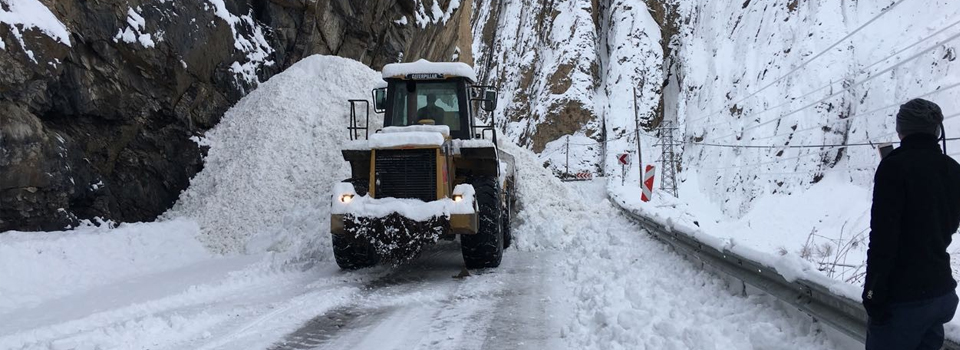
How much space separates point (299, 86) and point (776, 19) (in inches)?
1785

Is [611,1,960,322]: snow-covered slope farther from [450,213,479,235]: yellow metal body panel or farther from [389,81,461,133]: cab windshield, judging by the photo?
[450,213,479,235]: yellow metal body panel

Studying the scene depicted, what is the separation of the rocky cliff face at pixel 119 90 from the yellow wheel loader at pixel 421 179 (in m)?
4.28

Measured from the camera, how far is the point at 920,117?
272 cm

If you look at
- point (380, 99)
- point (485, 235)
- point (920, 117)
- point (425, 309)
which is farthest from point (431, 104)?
point (920, 117)

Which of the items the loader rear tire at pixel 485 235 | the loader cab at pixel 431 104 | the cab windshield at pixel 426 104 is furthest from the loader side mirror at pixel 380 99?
the loader rear tire at pixel 485 235

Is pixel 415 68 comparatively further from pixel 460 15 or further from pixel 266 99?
pixel 460 15

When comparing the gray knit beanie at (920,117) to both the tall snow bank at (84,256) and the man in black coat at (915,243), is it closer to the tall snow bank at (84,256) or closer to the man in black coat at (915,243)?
the man in black coat at (915,243)

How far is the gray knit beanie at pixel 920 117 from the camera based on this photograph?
2707 millimetres

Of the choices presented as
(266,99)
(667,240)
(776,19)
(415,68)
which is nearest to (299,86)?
(266,99)

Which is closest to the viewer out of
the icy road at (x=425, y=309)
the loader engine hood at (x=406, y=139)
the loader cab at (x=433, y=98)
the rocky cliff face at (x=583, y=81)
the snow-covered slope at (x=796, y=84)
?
the icy road at (x=425, y=309)

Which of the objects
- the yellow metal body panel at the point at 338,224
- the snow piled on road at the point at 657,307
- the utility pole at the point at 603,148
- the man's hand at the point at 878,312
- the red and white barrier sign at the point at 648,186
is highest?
the utility pole at the point at 603,148

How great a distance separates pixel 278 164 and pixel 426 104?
395 cm

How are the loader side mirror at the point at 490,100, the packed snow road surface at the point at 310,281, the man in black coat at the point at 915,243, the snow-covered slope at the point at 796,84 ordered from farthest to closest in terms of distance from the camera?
the snow-covered slope at the point at 796,84 < the loader side mirror at the point at 490,100 < the packed snow road surface at the point at 310,281 < the man in black coat at the point at 915,243

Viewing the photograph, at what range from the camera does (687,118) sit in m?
54.4
